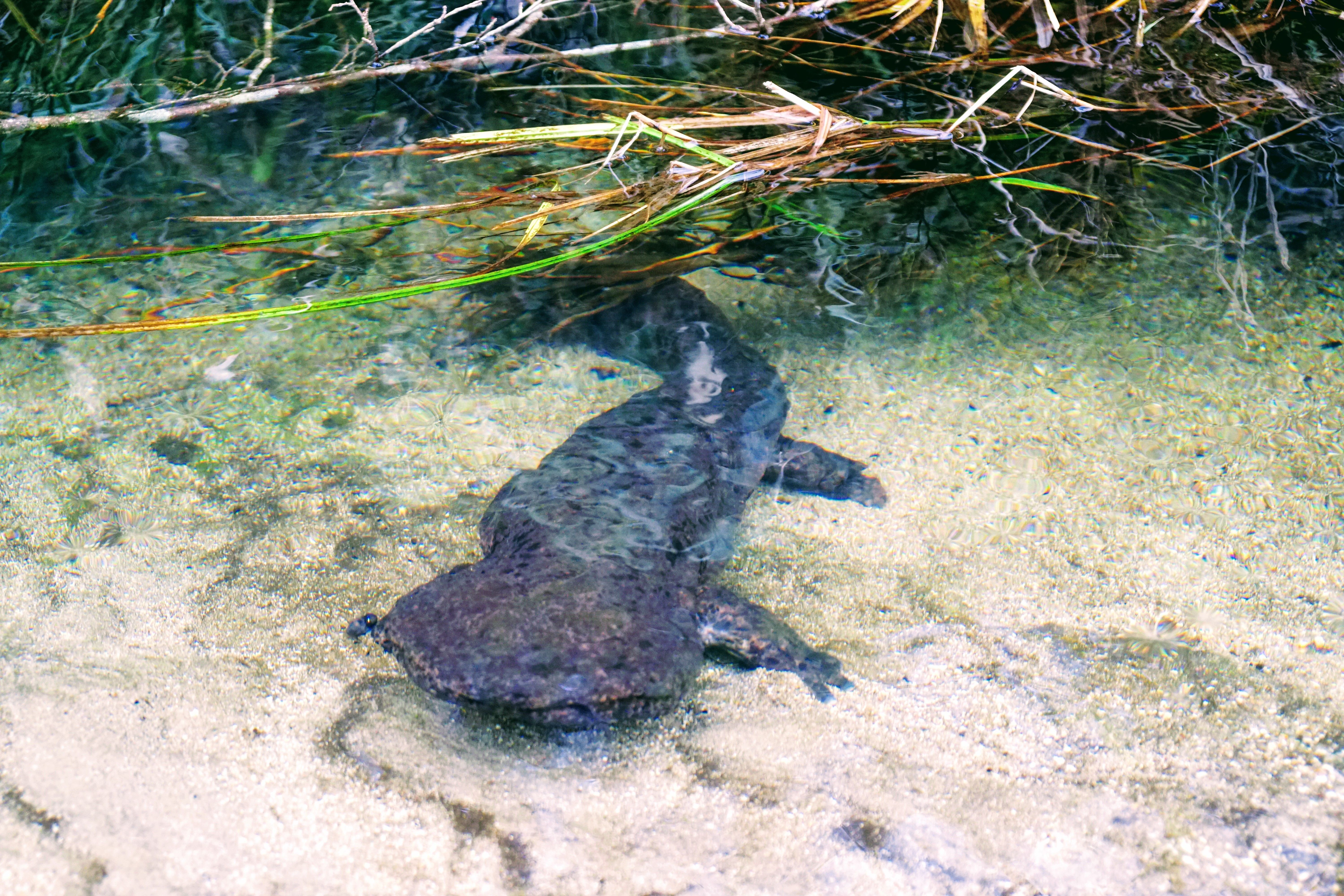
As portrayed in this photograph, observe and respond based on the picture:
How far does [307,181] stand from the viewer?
16.0 feet

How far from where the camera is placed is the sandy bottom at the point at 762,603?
2.22 metres

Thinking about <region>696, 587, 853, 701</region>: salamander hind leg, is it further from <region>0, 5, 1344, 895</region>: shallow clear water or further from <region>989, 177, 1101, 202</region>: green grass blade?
<region>989, 177, 1101, 202</region>: green grass blade

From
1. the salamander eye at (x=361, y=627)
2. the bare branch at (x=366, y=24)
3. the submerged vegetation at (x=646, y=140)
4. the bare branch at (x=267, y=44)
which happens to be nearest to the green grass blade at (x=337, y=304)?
the submerged vegetation at (x=646, y=140)

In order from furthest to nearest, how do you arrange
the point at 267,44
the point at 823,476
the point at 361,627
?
the point at 267,44, the point at 823,476, the point at 361,627

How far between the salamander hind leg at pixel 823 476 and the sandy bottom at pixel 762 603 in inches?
3.7

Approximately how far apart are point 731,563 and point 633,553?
44 cm

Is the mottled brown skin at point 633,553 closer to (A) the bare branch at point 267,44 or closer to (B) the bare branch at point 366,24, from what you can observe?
(B) the bare branch at point 366,24

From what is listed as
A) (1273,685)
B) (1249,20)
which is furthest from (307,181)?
(1249,20)

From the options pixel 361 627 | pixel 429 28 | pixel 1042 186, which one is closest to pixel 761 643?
pixel 361 627

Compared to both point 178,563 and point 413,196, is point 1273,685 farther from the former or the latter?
point 413,196

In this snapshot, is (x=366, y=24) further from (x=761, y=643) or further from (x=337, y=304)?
(x=761, y=643)

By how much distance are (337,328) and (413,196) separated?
955 mm

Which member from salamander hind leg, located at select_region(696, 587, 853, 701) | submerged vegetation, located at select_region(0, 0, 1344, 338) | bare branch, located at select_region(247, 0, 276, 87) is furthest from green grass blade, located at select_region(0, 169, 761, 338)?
bare branch, located at select_region(247, 0, 276, 87)

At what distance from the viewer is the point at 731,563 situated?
3357 millimetres
